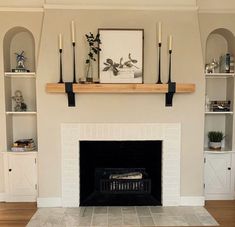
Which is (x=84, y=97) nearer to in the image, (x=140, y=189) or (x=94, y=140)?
(x=94, y=140)

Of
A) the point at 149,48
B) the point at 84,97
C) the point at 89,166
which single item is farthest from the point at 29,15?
the point at 89,166

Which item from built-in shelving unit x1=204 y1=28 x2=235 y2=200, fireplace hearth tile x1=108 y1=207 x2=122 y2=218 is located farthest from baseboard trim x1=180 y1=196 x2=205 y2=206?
fireplace hearth tile x1=108 y1=207 x2=122 y2=218

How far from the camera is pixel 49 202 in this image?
3.36 m

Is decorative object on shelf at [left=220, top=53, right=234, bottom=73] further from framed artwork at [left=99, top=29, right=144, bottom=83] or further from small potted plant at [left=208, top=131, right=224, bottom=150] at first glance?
framed artwork at [left=99, top=29, right=144, bottom=83]

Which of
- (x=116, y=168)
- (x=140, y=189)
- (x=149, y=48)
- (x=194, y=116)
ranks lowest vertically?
(x=140, y=189)

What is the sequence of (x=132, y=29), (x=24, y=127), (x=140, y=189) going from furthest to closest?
(x=24, y=127) < (x=140, y=189) < (x=132, y=29)

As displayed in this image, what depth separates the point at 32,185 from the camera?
3.52 metres

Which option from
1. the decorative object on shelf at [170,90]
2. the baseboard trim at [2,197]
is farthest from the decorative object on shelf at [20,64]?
the decorative object on shelf at [170,90]

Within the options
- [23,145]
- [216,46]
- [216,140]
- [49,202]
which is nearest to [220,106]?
[216,140]

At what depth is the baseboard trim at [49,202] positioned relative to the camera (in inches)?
132

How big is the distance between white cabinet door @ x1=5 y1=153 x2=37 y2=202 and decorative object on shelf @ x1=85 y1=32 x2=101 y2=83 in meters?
1.23

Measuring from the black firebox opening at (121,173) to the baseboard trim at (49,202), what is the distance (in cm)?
28

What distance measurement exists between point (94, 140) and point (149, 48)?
130 centimetres

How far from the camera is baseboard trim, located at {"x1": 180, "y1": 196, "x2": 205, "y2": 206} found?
3391 mm
